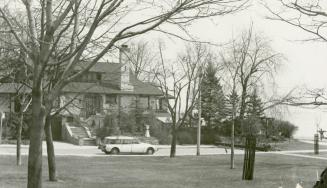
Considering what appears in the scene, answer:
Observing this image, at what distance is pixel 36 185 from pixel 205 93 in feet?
95.4

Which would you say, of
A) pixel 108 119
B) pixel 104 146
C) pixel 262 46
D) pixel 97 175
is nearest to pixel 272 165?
pixel 262 46

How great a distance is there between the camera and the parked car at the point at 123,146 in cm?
3762

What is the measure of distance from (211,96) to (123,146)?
8.72 metres

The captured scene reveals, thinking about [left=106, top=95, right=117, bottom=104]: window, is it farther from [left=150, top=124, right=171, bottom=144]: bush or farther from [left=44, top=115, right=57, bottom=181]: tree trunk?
[left=44, top=115, right=57, bottom=181]: tree trunk

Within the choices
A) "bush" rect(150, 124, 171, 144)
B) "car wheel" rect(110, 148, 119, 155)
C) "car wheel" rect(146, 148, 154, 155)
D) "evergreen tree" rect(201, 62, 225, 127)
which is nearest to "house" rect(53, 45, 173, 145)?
"bush" rect(150, 124, 171, 144)

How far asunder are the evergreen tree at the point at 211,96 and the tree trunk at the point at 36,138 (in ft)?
54.8

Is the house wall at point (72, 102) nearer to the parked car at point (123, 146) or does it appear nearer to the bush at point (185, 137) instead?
the parked car at point (123, 146)

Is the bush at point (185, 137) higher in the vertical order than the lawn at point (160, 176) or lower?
higher

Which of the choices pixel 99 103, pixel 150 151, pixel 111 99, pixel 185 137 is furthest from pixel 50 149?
pixel 111 99

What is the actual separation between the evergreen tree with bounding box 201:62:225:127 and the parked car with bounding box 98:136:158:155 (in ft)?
16.7

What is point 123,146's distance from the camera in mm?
38156

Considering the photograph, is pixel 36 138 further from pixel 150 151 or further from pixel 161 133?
pixel 161 133

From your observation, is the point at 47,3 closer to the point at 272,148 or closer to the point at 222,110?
the point at 222,110

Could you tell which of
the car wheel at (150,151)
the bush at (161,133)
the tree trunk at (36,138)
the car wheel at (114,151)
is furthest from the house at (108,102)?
the tree trunk at (36,138)
